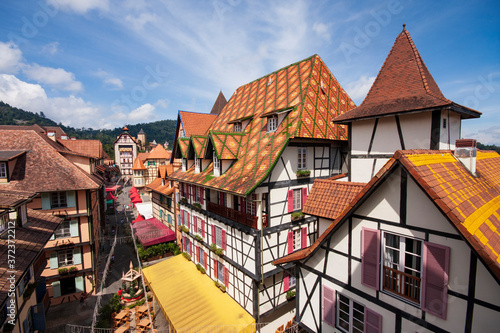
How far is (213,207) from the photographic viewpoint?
582 inches

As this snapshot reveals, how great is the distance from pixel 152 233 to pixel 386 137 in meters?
22.2

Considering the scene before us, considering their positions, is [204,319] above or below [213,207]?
below

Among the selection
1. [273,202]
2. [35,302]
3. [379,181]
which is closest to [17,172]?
[35,302]

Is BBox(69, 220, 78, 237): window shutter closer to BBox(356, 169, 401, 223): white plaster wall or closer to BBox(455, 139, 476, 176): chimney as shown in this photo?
BBox(356, 169, 401, 223): white plaster wall

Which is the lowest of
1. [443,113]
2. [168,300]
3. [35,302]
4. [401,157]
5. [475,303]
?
[168,300]

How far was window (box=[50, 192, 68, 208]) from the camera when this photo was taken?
15.5m

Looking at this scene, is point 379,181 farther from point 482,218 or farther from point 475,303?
point 475,303

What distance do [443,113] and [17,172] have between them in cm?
2265

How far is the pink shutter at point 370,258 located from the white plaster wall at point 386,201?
18.1 inches

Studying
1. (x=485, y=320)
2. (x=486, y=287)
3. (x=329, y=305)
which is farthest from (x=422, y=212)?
(x=329, y=305)

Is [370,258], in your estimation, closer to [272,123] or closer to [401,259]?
[401,259]

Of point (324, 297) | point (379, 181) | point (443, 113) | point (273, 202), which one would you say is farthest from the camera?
point (273, 202)

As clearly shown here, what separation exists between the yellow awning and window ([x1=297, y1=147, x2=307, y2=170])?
28.1ft

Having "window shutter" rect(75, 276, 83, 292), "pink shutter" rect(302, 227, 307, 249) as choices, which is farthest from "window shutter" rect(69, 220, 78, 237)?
"pink shutter" rect(302, 227, 307, 249)
